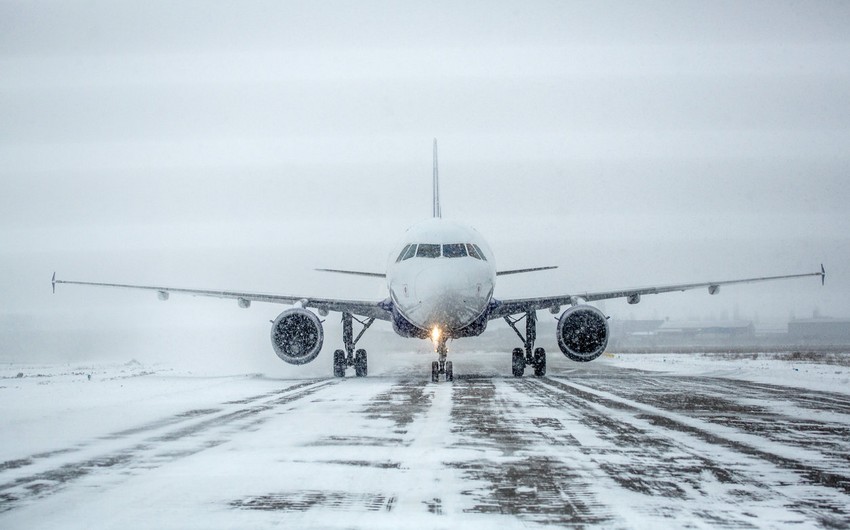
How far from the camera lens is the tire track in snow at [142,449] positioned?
6.25 metres

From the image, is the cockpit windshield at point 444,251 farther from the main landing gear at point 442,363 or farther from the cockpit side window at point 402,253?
the main landing gear at point 442,363

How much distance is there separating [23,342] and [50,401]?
201 ft

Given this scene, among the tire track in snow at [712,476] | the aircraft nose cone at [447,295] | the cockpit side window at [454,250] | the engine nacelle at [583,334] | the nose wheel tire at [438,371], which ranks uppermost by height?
the cockpit side window at [454,250]

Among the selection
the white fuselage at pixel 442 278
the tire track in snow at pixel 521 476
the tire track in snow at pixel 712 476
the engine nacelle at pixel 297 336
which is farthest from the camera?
the engine nacelle at pixel 297 336

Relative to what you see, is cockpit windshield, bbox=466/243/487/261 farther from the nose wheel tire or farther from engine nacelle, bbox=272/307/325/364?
engine nacelle, bbox=272/307/325/364

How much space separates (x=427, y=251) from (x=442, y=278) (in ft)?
4.47

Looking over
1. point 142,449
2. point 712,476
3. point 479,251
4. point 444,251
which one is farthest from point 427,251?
point 712,476

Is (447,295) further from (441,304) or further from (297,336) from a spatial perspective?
(297,336)

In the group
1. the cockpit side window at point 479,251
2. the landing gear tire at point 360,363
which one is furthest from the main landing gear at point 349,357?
the cockpit side window at point 479,251

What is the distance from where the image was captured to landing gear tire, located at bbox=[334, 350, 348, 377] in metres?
24.2

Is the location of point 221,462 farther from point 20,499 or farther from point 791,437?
point 791,437

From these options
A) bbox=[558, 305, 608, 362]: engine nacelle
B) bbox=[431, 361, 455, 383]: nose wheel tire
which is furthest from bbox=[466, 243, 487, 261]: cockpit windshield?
bbox=[558, 305, 608, 362]: engine nacelle

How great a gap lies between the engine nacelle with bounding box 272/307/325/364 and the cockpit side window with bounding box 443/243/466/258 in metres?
4.89

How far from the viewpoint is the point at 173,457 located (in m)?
7.80
